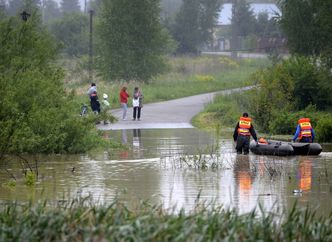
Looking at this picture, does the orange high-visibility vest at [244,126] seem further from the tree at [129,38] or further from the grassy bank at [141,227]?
the tree at [129,38]

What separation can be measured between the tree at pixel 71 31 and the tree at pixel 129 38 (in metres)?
30.2

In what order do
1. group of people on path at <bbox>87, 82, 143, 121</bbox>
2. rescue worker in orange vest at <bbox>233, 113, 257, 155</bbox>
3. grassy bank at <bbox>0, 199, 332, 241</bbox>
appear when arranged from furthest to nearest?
group of people on path at <bbox>87, 82, 143, 121</bbox>, rescue worker in orange vest at <bbox>233, 113, 257, 155</bbox>, grassy bank at <bbox>0, 199, 332, 241</bbox>

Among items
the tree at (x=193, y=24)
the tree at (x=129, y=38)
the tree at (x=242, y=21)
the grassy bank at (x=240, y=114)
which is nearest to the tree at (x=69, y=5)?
the tree at (x=242, y=21)

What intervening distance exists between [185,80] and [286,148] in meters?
45.0

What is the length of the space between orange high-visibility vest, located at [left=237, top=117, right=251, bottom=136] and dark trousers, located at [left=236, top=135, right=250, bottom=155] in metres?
0.13

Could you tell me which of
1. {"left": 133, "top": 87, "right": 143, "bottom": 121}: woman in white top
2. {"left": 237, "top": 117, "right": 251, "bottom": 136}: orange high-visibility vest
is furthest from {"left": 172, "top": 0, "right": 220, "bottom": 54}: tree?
{"left": 237, "top": 117, "right": 251, "bottom": 136}: orange high-visibility vest

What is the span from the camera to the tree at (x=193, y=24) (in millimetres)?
98750

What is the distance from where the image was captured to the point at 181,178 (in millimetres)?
23219

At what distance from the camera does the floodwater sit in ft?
63.2

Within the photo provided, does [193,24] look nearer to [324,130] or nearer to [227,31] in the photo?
[227,31]

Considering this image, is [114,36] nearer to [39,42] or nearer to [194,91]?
[194,91]

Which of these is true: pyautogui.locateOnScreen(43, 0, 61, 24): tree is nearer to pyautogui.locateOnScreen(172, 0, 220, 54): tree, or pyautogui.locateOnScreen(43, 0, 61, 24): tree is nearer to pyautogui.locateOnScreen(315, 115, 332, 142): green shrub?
pyautogui.locateOnScreen(172, 0, 220, 54): tree

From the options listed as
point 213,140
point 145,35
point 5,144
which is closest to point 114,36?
point 145,35

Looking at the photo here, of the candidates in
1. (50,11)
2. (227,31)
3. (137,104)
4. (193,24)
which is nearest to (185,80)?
(193,24)
